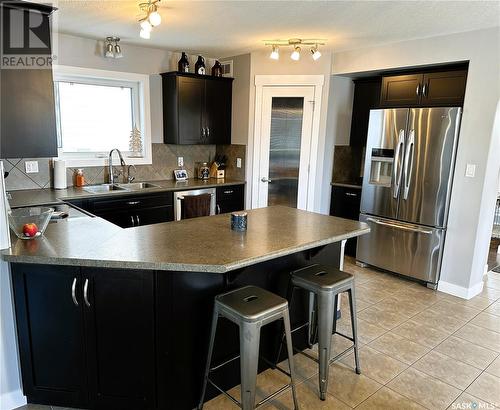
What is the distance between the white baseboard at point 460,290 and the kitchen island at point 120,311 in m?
2.37

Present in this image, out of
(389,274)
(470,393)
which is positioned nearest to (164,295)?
(470,393)

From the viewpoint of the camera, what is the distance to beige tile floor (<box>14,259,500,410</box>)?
7.20 ft

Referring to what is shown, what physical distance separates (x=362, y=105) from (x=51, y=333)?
419 centimetres

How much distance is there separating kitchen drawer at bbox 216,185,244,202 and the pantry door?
9.8 inches

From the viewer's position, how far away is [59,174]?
3838 mm

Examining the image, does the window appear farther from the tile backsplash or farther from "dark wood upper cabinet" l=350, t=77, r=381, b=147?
"dark wood upper cabinet" l=350, t=77, r=381, b=147

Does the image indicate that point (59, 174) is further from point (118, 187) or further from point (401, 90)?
point (401, 90)

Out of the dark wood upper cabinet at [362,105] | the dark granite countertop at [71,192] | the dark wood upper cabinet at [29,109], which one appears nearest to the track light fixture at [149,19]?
the dark wood upper cabinet at [29,109]

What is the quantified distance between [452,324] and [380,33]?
9.01 ft

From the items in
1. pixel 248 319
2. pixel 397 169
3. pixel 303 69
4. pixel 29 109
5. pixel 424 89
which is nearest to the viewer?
pixel 248 319

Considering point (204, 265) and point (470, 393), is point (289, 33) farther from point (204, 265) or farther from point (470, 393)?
point (470, 393)

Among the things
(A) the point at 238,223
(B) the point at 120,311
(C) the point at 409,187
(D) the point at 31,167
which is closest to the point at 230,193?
(C) the point at 409,187

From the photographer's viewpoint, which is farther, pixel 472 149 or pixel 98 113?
pixel 98 113

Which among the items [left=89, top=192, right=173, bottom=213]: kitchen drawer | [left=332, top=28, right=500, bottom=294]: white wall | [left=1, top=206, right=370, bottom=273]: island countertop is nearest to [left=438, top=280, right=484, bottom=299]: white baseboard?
[left=332, top=28, right=500, bottom=294]: white wall
